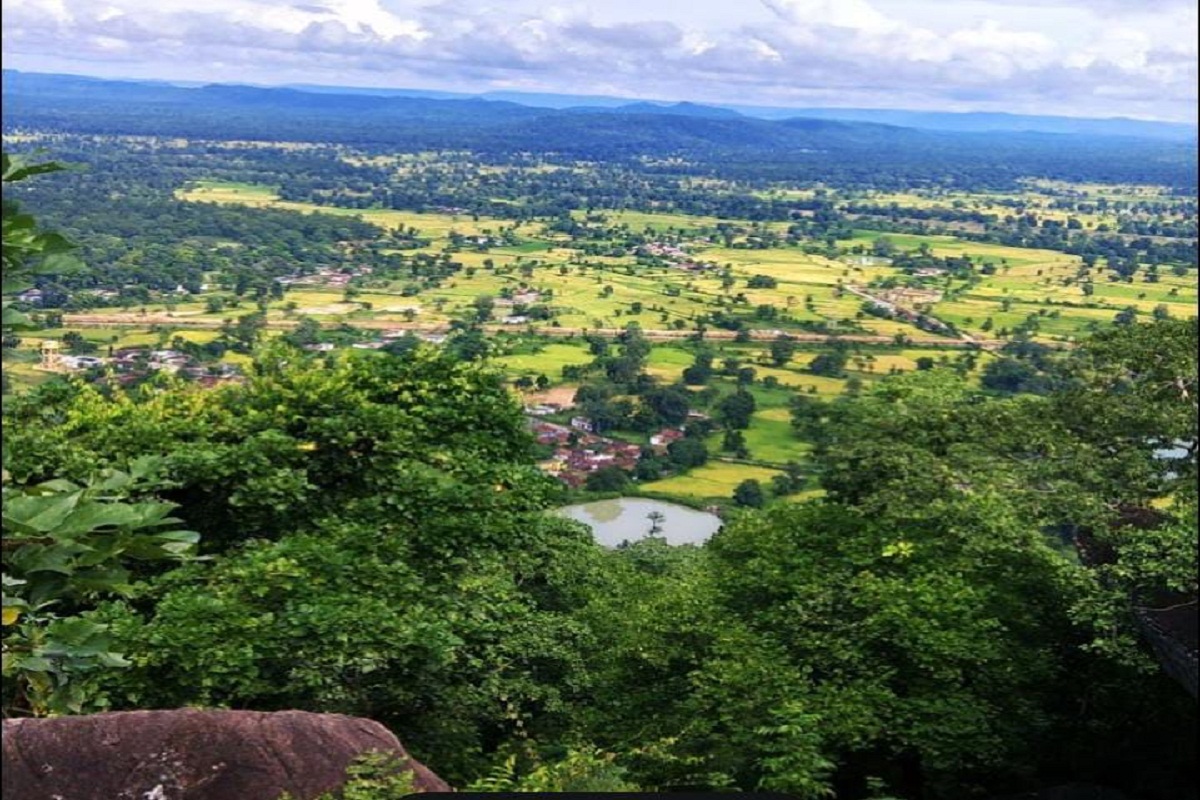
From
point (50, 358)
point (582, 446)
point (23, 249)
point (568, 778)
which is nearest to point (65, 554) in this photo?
point (23, 249)

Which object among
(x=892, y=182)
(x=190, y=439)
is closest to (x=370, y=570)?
(x=190, y=439)

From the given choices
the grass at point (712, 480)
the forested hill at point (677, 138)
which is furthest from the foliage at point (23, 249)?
the forested hill at point (677, 138)

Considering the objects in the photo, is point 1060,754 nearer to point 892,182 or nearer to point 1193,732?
point 1193,732

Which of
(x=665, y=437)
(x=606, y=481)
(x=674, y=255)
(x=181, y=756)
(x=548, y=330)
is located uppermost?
(x=674, y=255)

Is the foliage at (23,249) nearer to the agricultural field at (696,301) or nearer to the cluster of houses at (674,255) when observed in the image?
the agricultural field at (696,301)

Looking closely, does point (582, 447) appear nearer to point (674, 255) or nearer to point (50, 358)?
point (50, 358)
